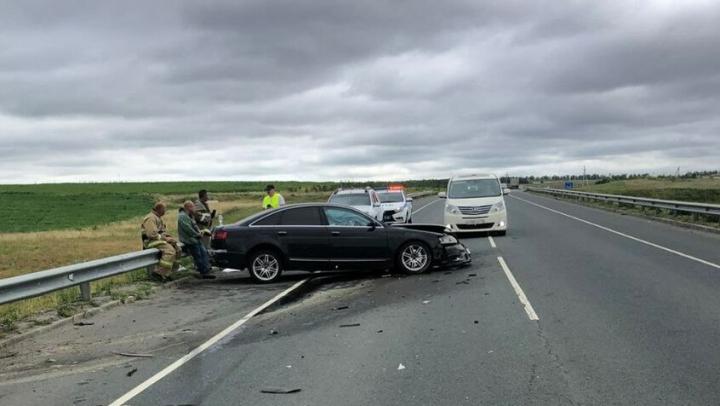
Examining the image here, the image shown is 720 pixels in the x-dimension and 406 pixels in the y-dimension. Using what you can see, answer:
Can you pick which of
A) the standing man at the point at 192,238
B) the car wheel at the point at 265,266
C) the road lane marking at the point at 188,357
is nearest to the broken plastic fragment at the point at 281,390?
the road lane marking at the point at 188,357

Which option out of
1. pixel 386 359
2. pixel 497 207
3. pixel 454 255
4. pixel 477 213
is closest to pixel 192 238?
pixel 454 255

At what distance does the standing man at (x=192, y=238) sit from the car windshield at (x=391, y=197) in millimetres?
13185

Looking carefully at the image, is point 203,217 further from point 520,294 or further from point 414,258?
point 520,294

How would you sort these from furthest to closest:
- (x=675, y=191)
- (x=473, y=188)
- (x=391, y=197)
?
(x=675, y=191), (x=391, y=197), (x=473, y=188)

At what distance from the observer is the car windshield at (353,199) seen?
21.8 m

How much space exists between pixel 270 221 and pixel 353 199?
344 inches

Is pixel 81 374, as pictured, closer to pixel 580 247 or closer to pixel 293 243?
pixel 293 243

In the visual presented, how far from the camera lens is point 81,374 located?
675 centimetres

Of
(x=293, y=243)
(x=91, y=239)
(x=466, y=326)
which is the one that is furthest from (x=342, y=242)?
(x=91, y=239)

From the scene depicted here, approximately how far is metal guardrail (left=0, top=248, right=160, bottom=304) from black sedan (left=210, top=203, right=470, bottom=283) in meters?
1.51

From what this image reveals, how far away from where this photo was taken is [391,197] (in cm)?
2753

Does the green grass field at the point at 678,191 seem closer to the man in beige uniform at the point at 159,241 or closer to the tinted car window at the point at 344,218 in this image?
the tinted car window at the point at 344,218

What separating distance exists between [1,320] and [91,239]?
2262cm

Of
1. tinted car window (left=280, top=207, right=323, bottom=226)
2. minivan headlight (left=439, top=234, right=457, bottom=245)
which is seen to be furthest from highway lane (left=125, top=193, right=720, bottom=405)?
tinted car window (left=280, top=207, right=323, bottom=226)
